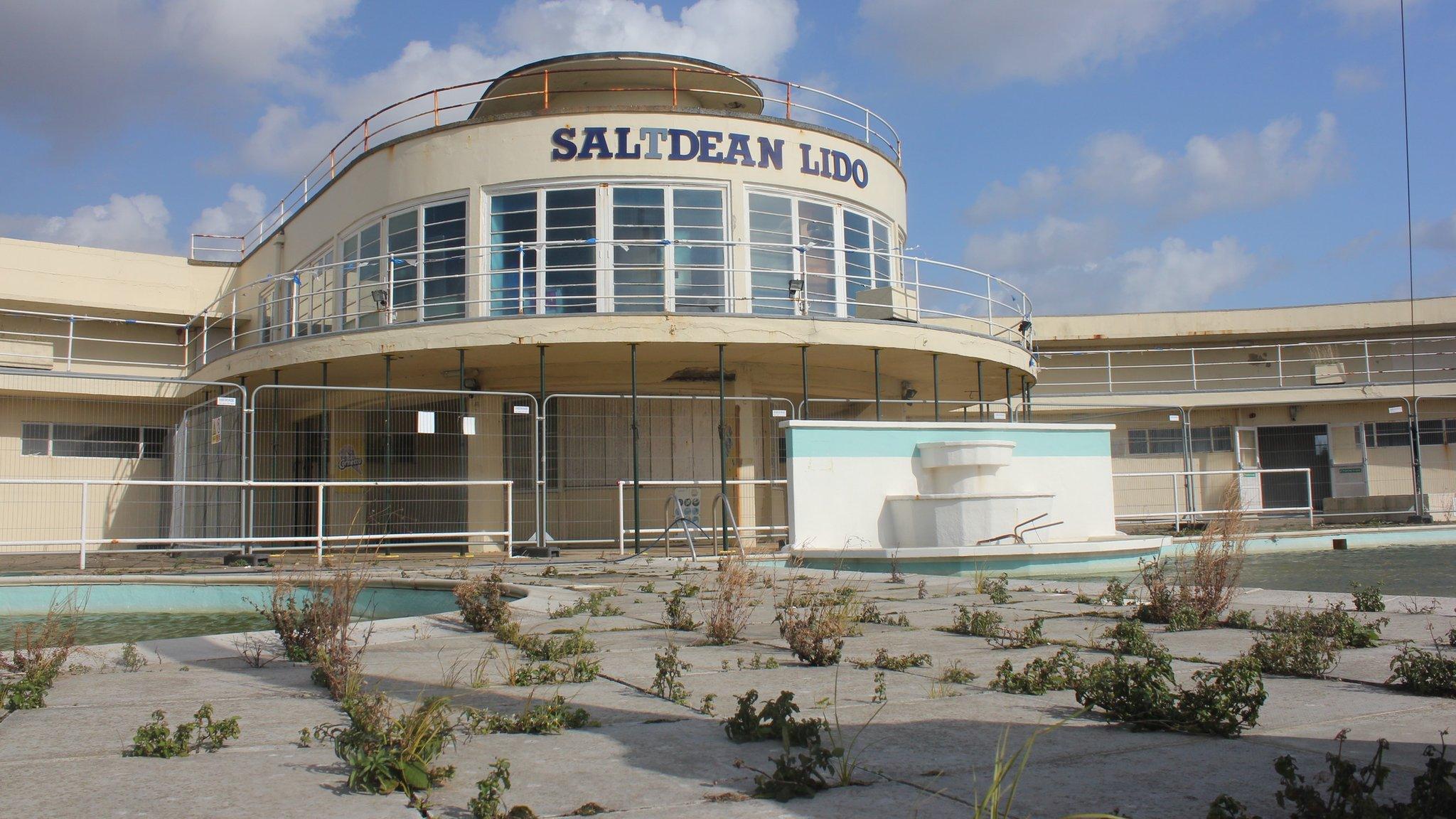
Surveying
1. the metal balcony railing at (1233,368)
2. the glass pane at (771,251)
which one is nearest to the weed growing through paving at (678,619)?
the glass pane at (771,251)

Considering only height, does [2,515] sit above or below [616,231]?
below

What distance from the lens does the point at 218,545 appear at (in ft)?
53.1

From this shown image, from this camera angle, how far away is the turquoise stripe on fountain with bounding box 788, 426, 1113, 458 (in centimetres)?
1442

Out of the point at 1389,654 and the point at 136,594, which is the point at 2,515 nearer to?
the point at 136,594

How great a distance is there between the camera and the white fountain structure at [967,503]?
13945 millimetres

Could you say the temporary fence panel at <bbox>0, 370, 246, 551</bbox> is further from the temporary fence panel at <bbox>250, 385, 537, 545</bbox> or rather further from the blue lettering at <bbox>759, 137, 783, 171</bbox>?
the blue lettering at <bbox>759, 137, 783, 171</bbox>

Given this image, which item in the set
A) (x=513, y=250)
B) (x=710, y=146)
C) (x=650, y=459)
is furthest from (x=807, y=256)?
(x=513, y=250)

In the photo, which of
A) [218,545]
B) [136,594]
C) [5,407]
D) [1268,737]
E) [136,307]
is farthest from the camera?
[136,307]

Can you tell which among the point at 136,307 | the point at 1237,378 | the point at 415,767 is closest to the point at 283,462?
the point at 136,307

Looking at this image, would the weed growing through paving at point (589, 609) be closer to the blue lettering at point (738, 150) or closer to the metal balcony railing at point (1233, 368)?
the blue lettering at point (738, 150)

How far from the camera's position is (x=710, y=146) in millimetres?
18469

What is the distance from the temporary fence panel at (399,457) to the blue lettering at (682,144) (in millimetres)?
4631

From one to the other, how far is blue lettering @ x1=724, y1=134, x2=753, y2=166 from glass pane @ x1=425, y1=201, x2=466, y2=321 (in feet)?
14.8

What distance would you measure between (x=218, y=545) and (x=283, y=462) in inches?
109
